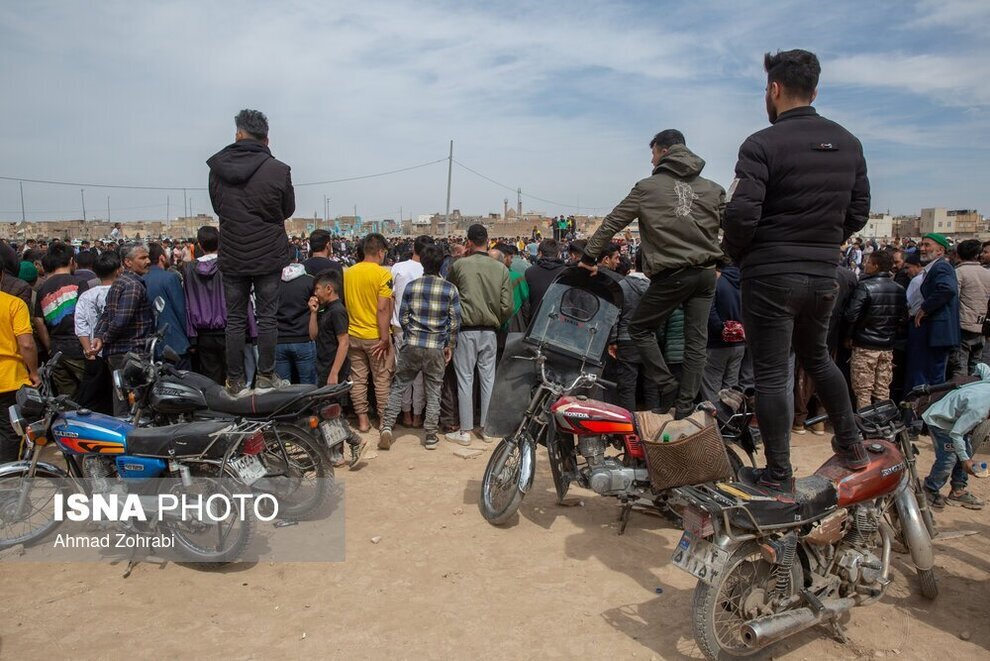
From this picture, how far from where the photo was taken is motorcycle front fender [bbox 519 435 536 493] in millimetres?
4578

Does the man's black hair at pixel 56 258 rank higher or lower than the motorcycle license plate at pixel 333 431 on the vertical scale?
higher

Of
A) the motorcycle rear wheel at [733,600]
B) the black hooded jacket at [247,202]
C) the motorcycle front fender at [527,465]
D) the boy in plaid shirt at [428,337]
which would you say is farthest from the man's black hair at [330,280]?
the motorcycle rear wheel at [733,600]

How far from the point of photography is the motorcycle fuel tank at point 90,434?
417 cm

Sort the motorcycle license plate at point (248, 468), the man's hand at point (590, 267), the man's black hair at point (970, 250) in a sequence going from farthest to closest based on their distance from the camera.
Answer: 1. the man's black hair at point (970, 250)
2. the man's hand at point (590, 267)
3. the motorcycle license plate at point (248, 468)

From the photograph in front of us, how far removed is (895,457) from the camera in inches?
141

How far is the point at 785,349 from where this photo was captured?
3426 mm

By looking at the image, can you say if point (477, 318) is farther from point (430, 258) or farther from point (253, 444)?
point (253, 444)

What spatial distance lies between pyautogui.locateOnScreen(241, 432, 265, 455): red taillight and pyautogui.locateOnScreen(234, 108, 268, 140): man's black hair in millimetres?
2386

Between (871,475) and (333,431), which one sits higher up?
(871,475)

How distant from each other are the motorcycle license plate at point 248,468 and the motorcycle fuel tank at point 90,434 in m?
0.77

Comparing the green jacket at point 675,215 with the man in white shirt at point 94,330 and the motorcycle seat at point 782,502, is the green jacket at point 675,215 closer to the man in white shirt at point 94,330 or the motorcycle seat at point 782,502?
the motorcycle seat at point 782,502

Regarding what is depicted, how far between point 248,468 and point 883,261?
6.99 m

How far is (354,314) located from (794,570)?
196 inches

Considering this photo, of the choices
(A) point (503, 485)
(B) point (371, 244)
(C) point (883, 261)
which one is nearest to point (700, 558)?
(A) point (503, 485)
